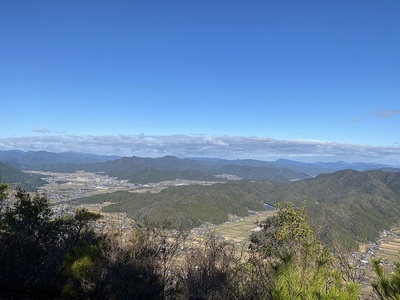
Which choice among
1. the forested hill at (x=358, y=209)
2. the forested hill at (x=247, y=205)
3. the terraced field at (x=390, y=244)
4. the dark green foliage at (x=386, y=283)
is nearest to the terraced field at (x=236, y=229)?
the forested hill at (x=247, y=205)

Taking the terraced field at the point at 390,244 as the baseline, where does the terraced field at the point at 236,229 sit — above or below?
below

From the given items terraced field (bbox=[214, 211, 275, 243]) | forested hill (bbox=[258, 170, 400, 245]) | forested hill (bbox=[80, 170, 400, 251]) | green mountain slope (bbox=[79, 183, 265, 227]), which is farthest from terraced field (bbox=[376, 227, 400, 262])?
green mountain slope (bbox=[79, 183, 265, 227])

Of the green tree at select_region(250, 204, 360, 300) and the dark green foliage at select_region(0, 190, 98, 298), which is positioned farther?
the dark green foliage at select_region(0, 190, 98, 298)

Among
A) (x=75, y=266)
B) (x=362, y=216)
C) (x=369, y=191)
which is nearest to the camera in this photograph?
(x=75, y=266)

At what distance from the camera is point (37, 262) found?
1567 centimetres

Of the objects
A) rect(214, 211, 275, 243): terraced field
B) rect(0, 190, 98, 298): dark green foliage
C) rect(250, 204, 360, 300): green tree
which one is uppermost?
rect(250, 204, 360, 300): green tree

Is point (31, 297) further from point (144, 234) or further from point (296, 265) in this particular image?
point (296, 265)

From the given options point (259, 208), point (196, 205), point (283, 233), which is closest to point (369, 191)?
point (259, 208)

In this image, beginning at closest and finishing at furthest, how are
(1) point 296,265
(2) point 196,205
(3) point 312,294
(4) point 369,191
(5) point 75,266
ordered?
(3) point 312,294 < (1) point 296,265 < (5) point 75,266 < (2) point 196,205 < (4) point 369,191

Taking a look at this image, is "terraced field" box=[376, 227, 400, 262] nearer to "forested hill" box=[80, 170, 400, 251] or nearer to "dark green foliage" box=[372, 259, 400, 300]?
"forested hill" box=[80, 170, 400, 251]

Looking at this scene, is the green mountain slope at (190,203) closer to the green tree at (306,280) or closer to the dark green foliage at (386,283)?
the green tree at (306,280)

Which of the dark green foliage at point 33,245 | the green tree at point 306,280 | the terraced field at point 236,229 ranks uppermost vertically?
the green tree at point 306,280

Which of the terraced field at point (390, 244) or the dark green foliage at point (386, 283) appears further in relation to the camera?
the terraced field at point (390, 244)

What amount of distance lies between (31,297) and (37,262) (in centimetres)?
249
